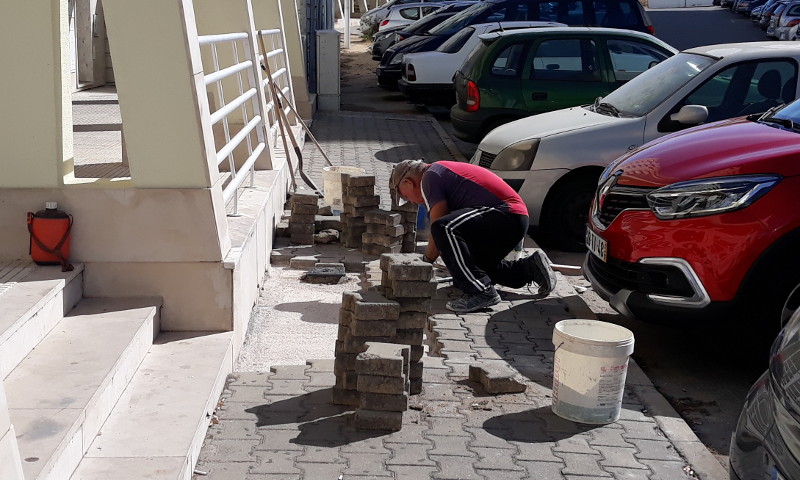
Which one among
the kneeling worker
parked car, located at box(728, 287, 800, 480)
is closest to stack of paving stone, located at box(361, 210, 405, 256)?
the kneeling worker

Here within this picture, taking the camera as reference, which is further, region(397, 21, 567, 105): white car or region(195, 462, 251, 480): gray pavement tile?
region(397, 21, 567, 105): white car

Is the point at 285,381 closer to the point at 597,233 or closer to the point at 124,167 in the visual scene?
the point at 597,233

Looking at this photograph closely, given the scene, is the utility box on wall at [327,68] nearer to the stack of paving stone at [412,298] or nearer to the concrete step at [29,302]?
the concrete step at [29,302]

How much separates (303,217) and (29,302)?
155 inches

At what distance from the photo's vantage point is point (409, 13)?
27.3 m

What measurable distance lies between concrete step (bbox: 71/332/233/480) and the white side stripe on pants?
1.87 meters

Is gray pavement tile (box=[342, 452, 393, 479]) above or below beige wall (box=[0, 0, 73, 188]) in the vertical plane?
below

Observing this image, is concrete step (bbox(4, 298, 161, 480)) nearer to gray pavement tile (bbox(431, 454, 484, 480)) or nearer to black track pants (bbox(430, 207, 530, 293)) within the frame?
gray pavement tile (bbox(431, 454, 484, 480))

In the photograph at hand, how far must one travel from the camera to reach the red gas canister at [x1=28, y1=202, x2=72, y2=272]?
4.96 meters

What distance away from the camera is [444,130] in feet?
53.3

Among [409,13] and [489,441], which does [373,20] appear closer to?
[409,13]

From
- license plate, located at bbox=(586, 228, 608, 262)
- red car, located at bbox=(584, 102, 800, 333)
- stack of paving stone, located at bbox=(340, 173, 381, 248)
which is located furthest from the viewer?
stack of paving stone, located at bbox=(340, 173, 381, 248)

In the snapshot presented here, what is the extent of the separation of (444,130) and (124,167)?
9387 mm

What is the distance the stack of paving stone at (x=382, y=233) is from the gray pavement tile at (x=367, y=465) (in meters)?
3.49
